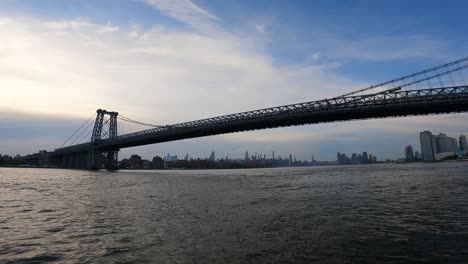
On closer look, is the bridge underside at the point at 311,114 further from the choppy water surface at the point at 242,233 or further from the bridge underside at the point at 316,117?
the choppy water surface at the point at 242,233

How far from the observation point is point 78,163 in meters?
115

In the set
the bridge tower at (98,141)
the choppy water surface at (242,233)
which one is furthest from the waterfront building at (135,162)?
the choppy water surface at (242,233)

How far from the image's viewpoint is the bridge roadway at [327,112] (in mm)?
58844

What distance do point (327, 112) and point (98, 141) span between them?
232ft

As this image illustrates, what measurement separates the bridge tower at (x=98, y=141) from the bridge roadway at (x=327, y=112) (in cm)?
1685

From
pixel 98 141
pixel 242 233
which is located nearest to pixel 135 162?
pixel 98 141

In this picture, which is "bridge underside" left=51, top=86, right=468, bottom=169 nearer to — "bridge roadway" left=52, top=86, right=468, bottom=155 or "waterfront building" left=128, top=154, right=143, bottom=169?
"bridge roadway" left=52, top=86, right=468, bottom=155

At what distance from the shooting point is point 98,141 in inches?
4166

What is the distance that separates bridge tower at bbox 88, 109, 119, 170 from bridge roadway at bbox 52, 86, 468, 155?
1685cm

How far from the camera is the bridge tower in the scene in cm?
10338

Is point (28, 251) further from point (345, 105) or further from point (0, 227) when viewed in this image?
point (345, 105)

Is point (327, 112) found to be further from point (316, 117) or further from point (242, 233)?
point (242, 233)

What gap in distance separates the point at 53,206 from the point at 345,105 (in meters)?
58.3

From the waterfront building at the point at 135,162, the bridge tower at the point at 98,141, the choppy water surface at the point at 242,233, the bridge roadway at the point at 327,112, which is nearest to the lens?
the choppy water surface at the point at 242,233
